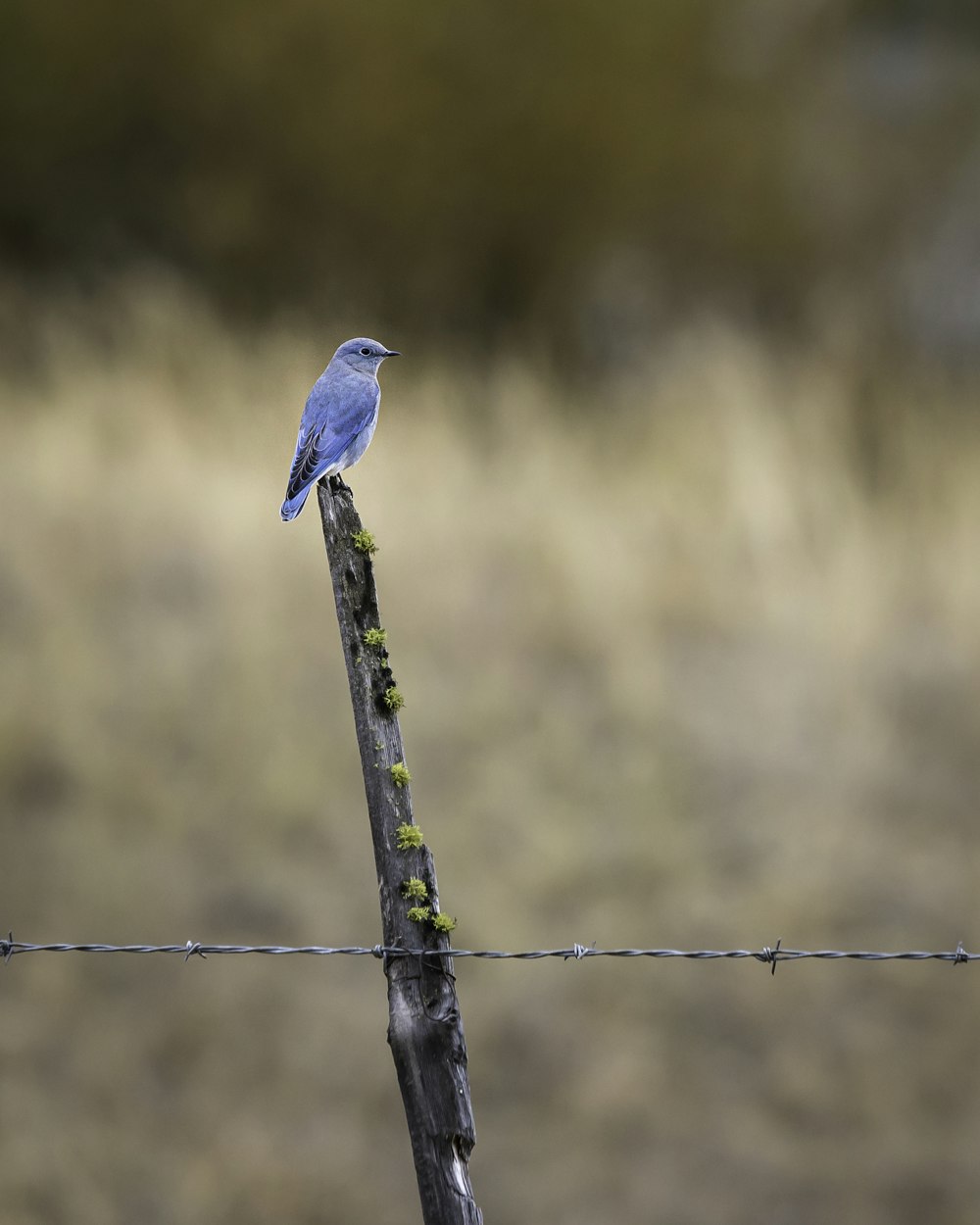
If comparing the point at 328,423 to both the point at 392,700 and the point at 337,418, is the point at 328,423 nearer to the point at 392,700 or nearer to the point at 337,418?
the point at 337,418

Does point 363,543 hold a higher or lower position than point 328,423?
lower

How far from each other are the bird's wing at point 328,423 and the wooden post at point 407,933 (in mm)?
757

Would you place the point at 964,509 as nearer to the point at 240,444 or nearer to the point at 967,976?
the point at 967,976

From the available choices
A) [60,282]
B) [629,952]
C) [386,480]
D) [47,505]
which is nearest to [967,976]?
[386,480]

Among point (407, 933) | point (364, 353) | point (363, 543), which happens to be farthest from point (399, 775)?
point (364, 353)

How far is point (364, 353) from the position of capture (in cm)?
482

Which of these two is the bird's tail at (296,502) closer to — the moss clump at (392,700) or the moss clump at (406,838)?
the moss clump at (392,700)

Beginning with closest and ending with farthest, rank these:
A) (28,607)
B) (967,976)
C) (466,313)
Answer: (967,976)
(28,607)
(466,313)

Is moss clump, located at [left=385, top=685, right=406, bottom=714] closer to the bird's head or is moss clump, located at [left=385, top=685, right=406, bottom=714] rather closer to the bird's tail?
the bird's tail

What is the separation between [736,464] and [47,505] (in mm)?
5953

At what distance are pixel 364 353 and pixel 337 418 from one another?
485 millimetres

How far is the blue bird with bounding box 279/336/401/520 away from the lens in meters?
4.26

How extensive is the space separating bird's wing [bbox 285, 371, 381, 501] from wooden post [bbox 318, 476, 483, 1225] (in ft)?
2.48

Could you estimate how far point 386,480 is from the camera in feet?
39.0
